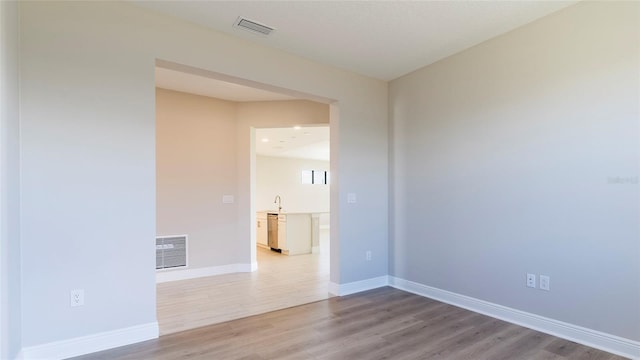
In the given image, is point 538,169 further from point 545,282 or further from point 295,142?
point 295,142

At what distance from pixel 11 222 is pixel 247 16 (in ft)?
7.58

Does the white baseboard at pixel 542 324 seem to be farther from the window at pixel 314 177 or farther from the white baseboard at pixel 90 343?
the window at pixel 314 177

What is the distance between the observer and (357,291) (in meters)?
4.12

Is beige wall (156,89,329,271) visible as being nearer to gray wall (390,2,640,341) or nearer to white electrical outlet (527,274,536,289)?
gray wall (390,2,640,341)

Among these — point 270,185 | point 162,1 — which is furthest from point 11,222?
point 270,185

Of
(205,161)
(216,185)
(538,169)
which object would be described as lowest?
(216,185)

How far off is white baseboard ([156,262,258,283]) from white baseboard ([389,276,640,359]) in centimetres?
267

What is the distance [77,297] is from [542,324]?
152 inches

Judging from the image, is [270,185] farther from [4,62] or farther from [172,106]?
[4,62]

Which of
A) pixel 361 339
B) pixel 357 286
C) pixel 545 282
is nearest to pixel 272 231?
pixel 357 286

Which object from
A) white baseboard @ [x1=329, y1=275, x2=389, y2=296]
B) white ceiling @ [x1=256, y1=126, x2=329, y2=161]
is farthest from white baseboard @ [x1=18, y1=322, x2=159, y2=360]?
white ceiling @ [x1=256, y1=126, x2=329, y2=161]

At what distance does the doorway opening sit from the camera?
172 inches

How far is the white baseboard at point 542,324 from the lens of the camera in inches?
97.1

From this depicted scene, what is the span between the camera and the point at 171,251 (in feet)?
15.5
